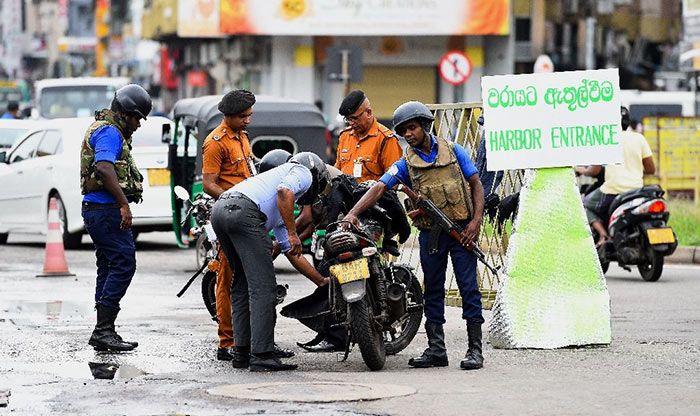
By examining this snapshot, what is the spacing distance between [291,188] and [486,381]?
1608mm

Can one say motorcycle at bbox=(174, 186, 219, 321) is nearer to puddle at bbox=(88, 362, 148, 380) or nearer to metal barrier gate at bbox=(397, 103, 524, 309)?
puddle at bbox=(88, 362, 148, 380)

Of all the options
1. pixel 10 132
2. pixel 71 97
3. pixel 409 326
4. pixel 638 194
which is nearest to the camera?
pixel 409 326

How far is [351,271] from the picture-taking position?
975cm

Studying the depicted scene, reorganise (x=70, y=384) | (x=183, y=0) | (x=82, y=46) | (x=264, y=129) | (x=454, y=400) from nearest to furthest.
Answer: (x=454, y=400), (x=70, y=384), (x=264, y=129), (x=183, y=0), (x=82, y=46)

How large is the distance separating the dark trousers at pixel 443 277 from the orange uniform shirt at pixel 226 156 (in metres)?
1.80

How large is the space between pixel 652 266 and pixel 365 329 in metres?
7.12

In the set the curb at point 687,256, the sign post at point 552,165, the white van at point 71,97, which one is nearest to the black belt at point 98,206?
the sign post at point 552,165

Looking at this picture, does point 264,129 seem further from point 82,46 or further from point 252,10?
point 82,46

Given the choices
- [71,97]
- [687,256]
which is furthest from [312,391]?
[71,97]

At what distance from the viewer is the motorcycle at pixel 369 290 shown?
31.8 ft

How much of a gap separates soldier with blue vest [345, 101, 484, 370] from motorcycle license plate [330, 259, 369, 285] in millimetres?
294

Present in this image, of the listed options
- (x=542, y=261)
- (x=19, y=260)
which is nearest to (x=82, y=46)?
(x=19, y=260)

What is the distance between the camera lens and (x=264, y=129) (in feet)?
58.9

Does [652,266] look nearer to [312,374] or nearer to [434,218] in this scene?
[434,218]
